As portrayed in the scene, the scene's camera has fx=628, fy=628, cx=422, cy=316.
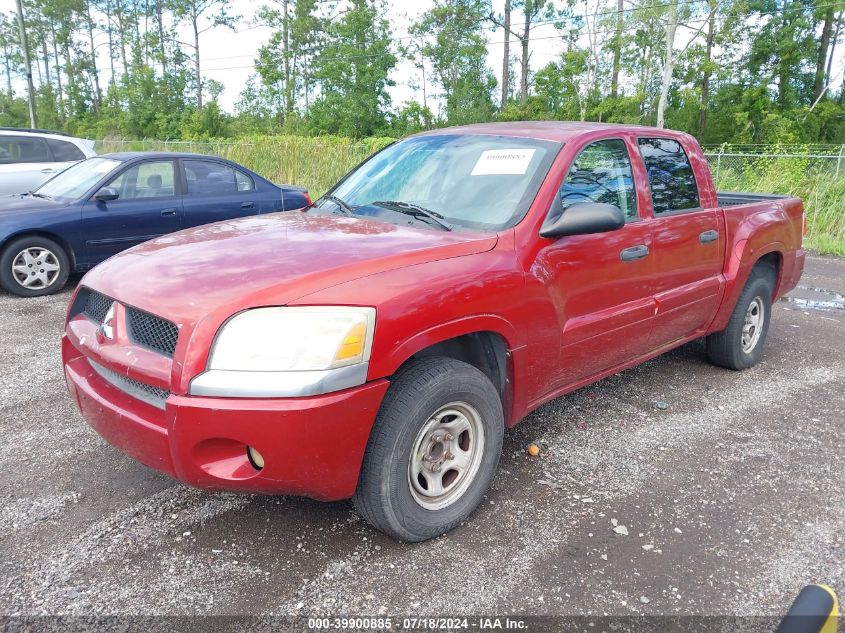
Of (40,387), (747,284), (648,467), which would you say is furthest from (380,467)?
(747,284)

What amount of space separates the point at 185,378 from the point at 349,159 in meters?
16.2

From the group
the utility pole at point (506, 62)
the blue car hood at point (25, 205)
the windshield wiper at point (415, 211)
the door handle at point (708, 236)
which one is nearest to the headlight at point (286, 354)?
the windshield wiper at point (415, 211)

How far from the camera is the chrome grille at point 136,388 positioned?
235 centimetres

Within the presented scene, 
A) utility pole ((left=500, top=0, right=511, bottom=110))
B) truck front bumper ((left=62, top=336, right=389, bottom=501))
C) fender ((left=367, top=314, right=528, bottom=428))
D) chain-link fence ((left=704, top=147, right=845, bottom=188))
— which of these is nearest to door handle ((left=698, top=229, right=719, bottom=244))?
fender ((left=367, top=314, right=528, bottom=428))

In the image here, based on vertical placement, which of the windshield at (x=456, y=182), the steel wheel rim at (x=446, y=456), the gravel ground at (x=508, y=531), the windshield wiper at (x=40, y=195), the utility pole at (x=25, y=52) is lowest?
the gravel ground at (x=508, y=531)

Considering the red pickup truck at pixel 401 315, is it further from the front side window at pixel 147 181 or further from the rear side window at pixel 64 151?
the rear side window at pixel 64 151

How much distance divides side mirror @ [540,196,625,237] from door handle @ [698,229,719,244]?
1350 millimetres

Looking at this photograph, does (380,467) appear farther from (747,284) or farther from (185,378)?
(747,284)

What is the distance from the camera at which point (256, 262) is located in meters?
2.58

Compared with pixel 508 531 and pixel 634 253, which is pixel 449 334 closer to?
pixel 508 531

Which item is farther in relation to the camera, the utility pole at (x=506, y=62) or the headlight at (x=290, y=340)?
the utility pole at (x=506, y=62)

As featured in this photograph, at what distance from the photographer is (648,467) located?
3410 millimetres

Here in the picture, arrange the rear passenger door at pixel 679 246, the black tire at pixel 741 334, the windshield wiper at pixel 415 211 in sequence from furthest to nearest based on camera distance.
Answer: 1. the black tire at pixel 741 334
2. the rear passenger door at pixel 679 246
3. the windshield wiper at pixel 415 211

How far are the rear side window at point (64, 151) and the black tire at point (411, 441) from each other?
9962 mm
